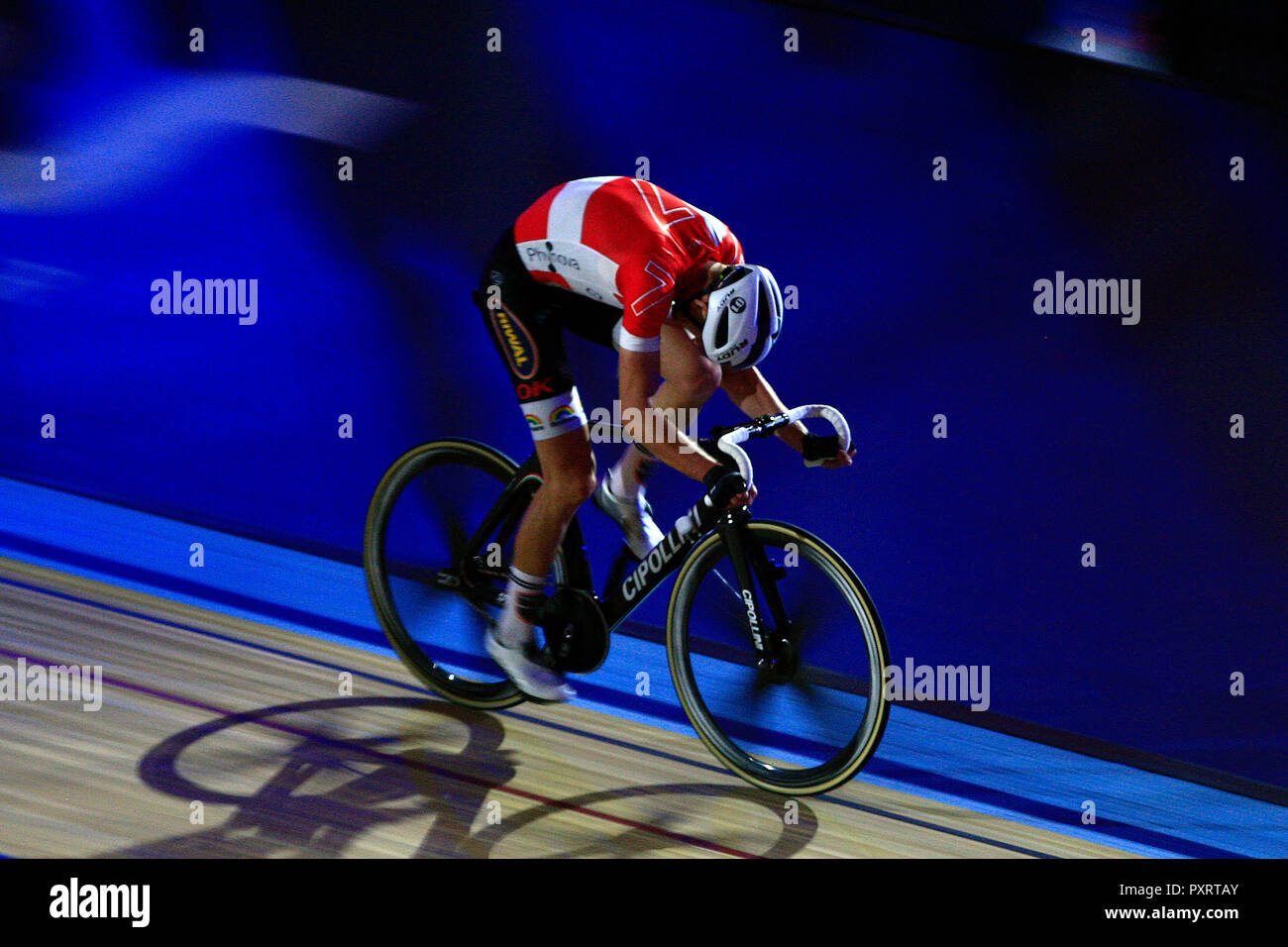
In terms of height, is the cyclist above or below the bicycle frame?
above

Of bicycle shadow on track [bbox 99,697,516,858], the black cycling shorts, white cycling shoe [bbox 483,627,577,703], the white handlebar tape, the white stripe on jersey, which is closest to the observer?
bicycle shadow on track [bbox 99,697,516,858]

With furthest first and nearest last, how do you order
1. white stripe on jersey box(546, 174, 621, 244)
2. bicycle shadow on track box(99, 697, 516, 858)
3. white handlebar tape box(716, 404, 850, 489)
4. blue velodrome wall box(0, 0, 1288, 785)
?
blue velodrome wall box(0, 0, 1288, 785) < white stripe on jersey box(546, 174, 621, 244) < white handlebar tape box(716, 404, 850, 489) < bicycle shadow on track box(99, 697, 516, 858)

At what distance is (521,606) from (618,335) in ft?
2.27

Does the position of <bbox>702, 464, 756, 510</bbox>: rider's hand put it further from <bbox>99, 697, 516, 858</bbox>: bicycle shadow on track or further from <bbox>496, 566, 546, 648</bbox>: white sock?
<bbox>99, 697, 516, 858</bbox>: bicycle shadow on track

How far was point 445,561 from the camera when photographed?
3191 millimetres

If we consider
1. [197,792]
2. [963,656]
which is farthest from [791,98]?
[197,792]

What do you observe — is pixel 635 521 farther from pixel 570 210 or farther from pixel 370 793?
pixel 370 793

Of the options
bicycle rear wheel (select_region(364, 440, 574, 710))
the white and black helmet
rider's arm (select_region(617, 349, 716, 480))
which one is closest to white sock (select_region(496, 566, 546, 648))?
bicycle rear wheel (select_region(364, 440, 574, 710))

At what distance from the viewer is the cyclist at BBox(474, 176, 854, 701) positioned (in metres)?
2.54

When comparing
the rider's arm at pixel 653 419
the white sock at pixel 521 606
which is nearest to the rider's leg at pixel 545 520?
the white sock at pixel 521 606

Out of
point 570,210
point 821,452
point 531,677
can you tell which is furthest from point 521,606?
point 570,210

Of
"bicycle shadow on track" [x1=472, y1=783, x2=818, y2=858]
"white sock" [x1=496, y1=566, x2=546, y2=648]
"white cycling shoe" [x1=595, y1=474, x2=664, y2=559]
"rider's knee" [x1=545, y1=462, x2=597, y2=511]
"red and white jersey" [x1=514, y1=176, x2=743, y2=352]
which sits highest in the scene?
"red and white jersey" [x1=514, y1=176, x2=743, y2=352]

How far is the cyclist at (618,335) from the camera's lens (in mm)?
2535

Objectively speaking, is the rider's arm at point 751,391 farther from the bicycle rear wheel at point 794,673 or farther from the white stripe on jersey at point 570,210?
the white stripe on jersey at point 570,210
